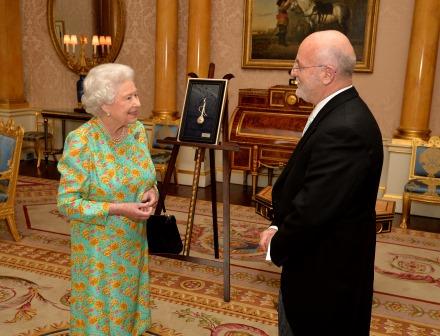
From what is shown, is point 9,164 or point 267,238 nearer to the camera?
point 267,238

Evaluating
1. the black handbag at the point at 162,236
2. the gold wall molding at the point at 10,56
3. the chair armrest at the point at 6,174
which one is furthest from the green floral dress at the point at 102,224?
the gold wall molding at the point at 10,56

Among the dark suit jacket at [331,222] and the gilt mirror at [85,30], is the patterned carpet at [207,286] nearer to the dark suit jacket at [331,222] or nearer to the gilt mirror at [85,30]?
the dark suit jacket at [331,222]

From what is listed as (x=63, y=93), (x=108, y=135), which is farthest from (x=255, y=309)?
(x=63, y=93)

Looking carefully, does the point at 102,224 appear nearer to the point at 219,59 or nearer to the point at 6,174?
the point at 6,174

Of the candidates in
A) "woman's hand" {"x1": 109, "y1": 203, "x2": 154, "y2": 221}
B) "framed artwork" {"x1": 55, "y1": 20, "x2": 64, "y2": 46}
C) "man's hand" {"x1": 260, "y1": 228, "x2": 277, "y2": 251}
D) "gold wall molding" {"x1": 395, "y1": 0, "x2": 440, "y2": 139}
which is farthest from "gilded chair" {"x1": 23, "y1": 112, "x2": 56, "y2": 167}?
"man's hand" {"x1": 260, "y1": 228, "x2": 277, "y2": 251}

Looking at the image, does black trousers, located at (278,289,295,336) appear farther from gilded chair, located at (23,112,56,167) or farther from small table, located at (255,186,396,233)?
gilded chair, located at (23,112,56,167)

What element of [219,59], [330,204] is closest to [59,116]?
[219,59]

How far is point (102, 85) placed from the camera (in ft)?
7.47

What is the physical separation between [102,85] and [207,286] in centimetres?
209

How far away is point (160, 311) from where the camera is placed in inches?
133

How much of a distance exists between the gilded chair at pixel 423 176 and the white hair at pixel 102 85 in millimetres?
4365

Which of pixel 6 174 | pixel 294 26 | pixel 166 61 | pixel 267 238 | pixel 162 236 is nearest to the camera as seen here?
pixel 267 238

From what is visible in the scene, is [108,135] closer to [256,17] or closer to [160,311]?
[160,311]

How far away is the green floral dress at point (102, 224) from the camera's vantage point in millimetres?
2221
